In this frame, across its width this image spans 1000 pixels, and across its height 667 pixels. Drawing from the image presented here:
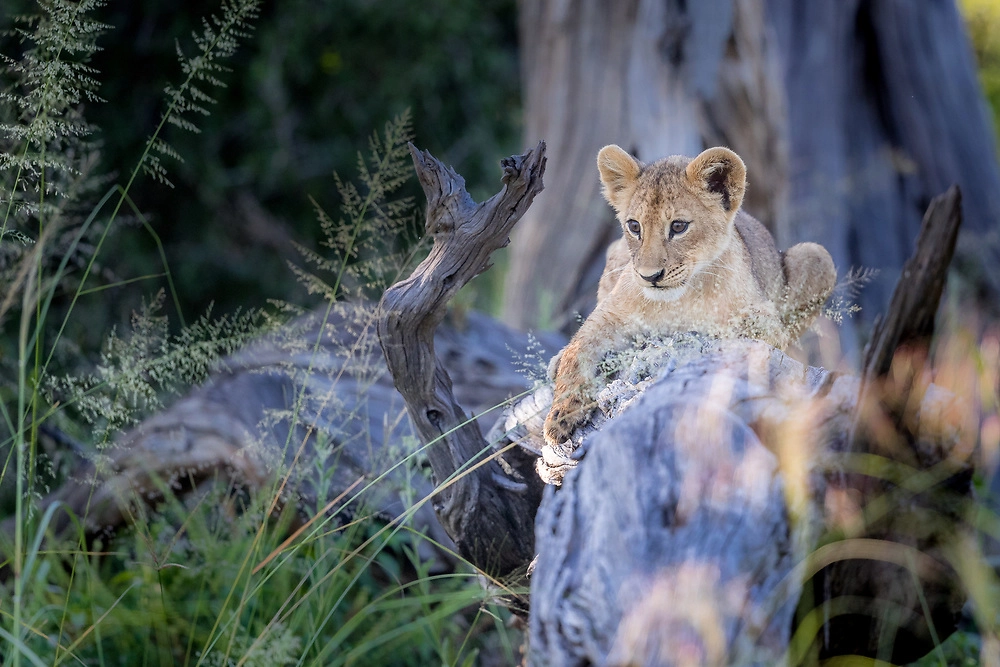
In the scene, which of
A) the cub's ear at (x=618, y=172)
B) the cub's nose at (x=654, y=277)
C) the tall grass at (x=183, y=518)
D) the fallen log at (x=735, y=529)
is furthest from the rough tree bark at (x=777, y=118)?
the fallen log at (x=735, y=529)

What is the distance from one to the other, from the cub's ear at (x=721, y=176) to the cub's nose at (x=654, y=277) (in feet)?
1.06

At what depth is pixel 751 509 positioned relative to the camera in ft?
5.90

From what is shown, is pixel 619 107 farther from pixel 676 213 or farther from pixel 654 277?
pixel 654 277

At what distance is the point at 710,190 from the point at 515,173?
0.67m


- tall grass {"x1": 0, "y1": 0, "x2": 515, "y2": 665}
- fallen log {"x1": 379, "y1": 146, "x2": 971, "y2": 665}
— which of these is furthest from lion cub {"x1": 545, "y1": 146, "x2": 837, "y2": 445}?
tall grass {"x1": 0, "y1": 0, "x2": 515, "y2": 665}

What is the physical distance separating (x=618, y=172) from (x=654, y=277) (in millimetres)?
418

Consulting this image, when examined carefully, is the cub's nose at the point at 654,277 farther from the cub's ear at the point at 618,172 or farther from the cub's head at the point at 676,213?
the cub's ear at the point at 618,172

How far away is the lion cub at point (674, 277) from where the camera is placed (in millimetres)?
2412

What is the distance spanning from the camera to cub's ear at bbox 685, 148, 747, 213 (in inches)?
101

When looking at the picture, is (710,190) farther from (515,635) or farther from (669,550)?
(515,635)

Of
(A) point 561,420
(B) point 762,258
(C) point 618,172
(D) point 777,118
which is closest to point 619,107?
(D) point 777,118

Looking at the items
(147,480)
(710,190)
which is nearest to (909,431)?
(710,190)

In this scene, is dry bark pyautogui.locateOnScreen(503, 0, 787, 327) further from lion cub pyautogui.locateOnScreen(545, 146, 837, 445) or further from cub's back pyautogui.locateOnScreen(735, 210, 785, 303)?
lion cub pyautogui.locateOnScreen(545, 146, 837, 445)

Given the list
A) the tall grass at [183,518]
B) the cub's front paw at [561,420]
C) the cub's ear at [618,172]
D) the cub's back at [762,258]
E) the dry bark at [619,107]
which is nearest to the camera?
the cub's front paw at [561,420]
